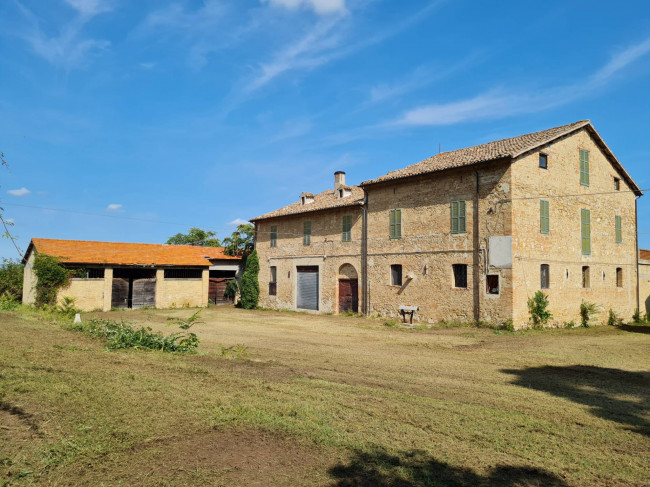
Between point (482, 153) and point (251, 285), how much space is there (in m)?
16.7

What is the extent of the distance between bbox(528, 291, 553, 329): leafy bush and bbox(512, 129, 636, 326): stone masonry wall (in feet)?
0.90

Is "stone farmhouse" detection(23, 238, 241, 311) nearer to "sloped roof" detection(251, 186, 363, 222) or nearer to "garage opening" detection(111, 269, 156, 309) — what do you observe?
"garage opening" detection(111, 269, 156, 309)

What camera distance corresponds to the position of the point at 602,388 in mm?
8219

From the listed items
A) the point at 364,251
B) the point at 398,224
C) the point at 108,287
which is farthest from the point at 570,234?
the point at 108,287

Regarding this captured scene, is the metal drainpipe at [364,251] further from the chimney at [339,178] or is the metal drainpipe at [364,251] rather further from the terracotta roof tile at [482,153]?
the chimney at [339,178]

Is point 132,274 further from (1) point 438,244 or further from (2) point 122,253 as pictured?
(1) point 438,244

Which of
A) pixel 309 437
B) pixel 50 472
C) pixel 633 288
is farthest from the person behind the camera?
pixel 633 288

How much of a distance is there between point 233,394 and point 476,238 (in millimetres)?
14304

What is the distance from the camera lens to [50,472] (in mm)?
4039

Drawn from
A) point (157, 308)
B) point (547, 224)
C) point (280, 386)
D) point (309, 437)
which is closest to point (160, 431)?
point (309, 437)

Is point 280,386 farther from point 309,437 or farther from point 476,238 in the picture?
point 476,238

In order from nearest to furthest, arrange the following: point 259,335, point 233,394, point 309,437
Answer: point 309,437 → point 233,394 → point 259,335

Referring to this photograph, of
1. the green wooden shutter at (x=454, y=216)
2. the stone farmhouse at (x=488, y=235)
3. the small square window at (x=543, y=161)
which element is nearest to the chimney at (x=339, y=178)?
the stone farmhouse at (x=488, y=235)

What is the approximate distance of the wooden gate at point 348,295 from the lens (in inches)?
936
